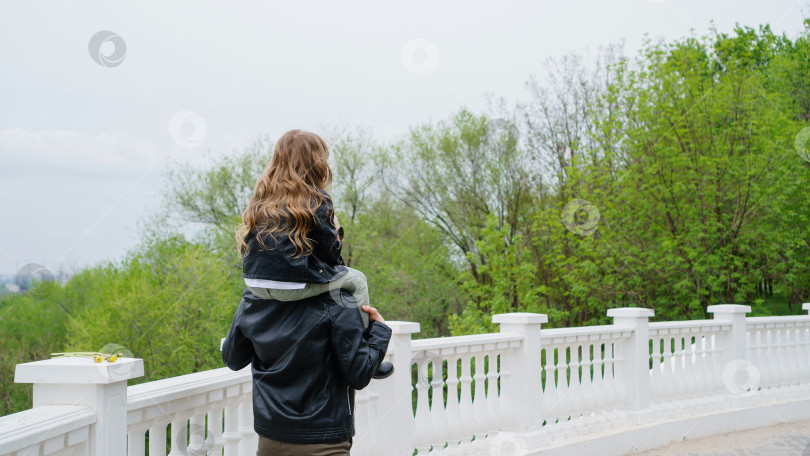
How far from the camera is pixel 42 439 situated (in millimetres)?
1834

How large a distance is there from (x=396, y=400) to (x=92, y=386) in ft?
7.59

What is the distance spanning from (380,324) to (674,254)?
14.8 m

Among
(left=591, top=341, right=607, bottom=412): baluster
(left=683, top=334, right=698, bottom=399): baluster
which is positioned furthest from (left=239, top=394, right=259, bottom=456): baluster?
(left=683, top=334, right=698, bottom=399): baluster

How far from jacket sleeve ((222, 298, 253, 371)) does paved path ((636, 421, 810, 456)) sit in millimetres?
4538

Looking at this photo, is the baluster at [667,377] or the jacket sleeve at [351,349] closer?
the jacket sleeve at [351,349]

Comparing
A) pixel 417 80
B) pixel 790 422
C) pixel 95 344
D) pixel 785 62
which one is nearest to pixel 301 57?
pixel 417 80

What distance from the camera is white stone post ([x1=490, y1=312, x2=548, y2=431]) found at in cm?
505

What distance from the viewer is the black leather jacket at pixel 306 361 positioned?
230cm

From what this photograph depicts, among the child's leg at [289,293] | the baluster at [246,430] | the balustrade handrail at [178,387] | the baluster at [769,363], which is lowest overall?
the baluster at [769,363]

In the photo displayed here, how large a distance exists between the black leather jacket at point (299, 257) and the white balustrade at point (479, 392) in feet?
1.69

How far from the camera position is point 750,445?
620 centimetres

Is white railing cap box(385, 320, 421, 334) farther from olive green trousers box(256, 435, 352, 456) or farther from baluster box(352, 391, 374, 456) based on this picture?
olive green trousers box(256, 435, 352, 456)

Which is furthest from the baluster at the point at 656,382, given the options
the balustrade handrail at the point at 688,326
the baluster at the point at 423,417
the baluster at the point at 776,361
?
the baluster at the point at 423,417

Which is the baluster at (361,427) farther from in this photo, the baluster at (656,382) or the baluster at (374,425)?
the baluster at (656,382)
